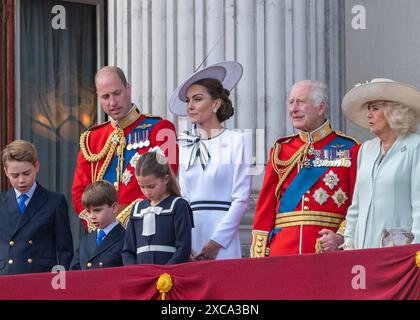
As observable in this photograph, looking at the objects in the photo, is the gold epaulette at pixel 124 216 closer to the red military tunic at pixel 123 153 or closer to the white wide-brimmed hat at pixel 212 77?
the red military tunic at pixel 123 153

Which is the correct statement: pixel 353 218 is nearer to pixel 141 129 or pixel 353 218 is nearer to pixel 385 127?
pixel 385 127

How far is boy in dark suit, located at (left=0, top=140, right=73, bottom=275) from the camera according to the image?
8.55 meters

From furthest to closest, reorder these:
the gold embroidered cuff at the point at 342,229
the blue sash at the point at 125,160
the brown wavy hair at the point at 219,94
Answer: the blue sash at the point at 125,160, the brown wavy hair at the point at 219,94, the gold embroidered cuff at the point at 342,229

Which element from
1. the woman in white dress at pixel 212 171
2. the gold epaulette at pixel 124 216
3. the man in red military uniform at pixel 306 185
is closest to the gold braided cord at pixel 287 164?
the man in red military uniform at pixel 306 185

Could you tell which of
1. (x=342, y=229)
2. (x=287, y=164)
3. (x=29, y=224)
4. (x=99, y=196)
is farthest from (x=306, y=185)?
(x=29, y=224)

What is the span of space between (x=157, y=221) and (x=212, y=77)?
4.09 ft

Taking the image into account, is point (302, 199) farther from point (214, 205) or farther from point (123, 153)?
point (123, 153)

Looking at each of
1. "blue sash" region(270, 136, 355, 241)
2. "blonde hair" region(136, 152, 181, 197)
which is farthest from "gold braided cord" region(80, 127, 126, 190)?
"blue sash" region(270, 136, 355, 241)

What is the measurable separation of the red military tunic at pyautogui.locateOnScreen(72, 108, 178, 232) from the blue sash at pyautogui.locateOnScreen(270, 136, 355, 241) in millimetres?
746

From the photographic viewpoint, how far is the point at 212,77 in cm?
878

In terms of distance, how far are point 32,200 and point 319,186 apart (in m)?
1.77

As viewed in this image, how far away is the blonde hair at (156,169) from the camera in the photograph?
8.01m

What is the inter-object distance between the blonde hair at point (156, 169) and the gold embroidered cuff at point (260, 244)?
2.05 feet

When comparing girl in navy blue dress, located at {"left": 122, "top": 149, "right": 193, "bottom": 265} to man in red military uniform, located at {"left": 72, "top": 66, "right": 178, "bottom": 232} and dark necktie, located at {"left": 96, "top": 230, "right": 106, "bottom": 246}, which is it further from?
man in red military uniform, located at {"left": 72, "top": 66, "right": 178, "bottom": 232}
